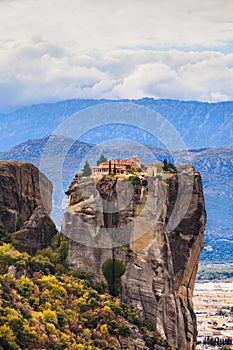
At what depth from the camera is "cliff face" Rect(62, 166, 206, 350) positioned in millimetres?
71562

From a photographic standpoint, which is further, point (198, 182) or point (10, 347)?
point (198, 182)

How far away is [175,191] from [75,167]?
13.9m

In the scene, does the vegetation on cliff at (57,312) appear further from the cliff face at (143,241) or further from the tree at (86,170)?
the tree at (86,170)

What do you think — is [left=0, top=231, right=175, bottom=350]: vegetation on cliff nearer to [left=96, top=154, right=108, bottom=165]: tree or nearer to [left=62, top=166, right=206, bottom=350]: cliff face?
[left=62, top=166, right=206, bottom=350]: cliff face

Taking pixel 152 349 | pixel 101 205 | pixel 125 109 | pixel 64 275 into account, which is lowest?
pixel 152 349

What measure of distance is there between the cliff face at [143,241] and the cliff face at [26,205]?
11.2ft

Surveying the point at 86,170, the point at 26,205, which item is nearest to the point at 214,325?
the point at 86,170

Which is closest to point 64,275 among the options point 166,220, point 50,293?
point 50,293

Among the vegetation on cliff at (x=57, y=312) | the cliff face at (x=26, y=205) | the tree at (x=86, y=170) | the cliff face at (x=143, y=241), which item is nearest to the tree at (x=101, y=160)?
the tree at (x=86, y=170)

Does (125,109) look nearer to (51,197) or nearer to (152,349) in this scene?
(51,197)

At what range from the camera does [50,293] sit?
6981 cm

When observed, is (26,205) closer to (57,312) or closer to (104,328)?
(57,312)

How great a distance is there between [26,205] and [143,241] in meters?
12.0

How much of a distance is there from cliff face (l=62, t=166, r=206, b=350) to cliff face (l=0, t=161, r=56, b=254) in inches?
134
